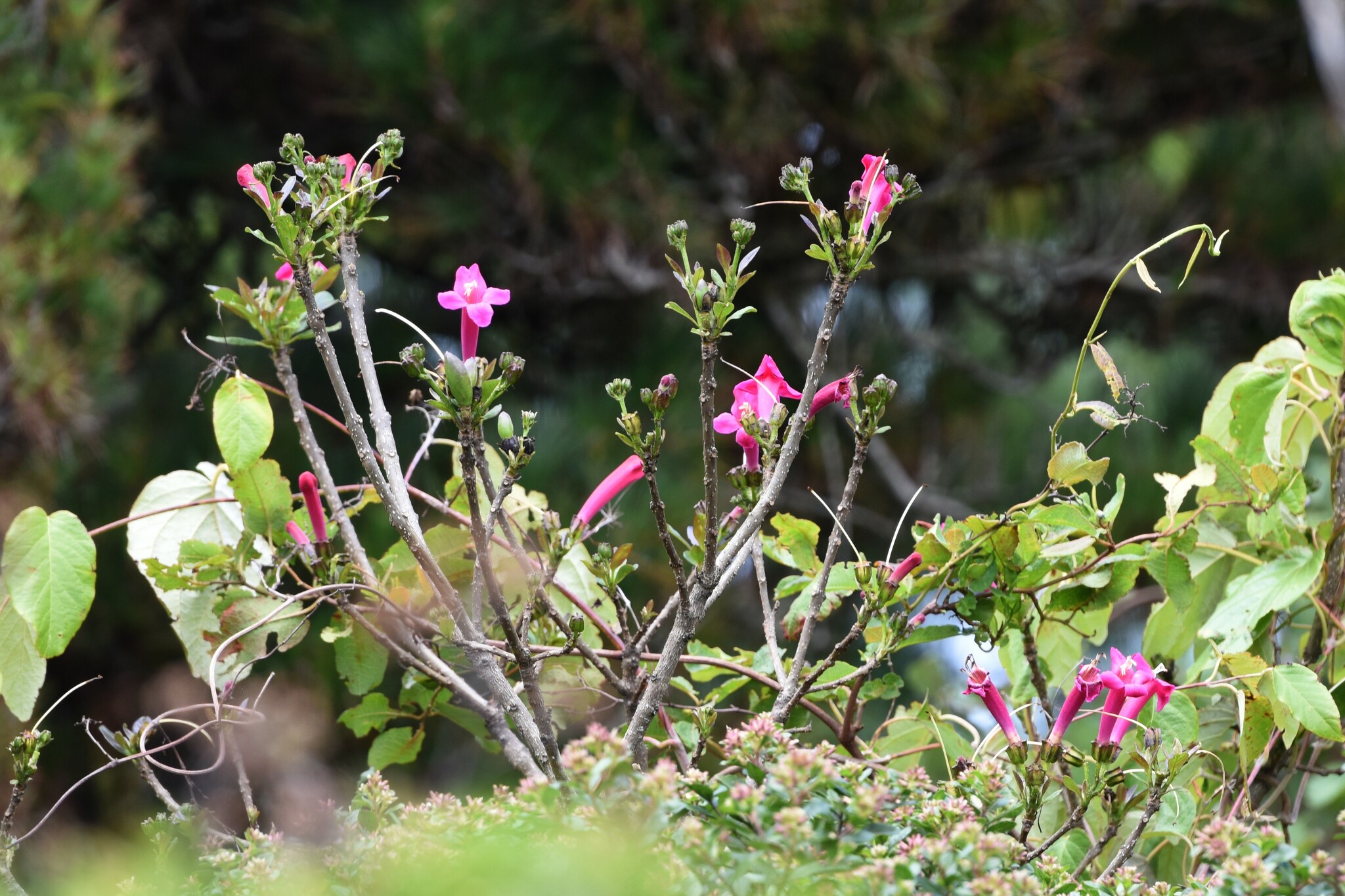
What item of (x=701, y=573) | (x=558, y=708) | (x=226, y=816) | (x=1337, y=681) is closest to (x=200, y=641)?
(x=558, y=708)

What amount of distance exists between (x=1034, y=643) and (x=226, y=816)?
120cm

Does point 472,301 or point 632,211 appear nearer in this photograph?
point 472,301

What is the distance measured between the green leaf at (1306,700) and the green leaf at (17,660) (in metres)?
0.65

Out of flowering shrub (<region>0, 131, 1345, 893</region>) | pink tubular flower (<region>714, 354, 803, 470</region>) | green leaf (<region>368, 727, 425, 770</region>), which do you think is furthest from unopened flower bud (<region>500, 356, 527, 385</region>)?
green leaf (<region>368, 727, 425, 770</region>)

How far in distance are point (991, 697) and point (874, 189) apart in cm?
26

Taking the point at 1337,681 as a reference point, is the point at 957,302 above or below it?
below

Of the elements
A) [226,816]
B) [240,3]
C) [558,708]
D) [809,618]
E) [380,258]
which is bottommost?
[226,816]

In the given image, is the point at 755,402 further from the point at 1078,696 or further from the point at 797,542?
the point at 1078,696

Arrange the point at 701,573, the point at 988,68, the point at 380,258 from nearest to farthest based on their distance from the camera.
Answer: the point at 701,573 < the point at 988,68 < the point at 380,258

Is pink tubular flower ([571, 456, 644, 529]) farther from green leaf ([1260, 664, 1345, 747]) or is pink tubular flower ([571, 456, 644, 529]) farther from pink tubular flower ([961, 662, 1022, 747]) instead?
green leaf ([1260, 664, 1345, 747])

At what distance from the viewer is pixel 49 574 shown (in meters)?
0.59

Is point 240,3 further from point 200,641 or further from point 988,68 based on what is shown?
point 200,641

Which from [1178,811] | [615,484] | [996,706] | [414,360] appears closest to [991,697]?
[996,706]

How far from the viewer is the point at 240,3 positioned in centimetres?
→ 237
